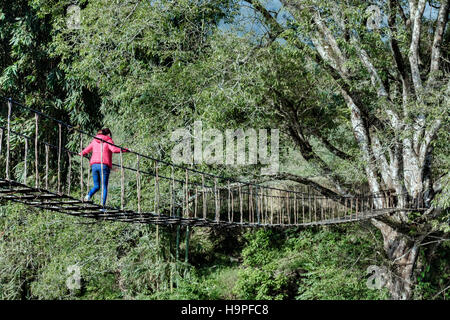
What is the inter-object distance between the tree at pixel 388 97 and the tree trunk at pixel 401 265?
13mm

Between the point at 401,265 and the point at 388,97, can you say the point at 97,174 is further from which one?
the point at 401,265

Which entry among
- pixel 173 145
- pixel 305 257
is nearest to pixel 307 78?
pixel 173 145

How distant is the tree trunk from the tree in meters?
0.01

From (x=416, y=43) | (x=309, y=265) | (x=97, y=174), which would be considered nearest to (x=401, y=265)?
(x=309, y=265)

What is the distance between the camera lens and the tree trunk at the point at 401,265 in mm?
6816

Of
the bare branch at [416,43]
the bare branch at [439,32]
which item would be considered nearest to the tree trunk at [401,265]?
the bare branch at [416,43]

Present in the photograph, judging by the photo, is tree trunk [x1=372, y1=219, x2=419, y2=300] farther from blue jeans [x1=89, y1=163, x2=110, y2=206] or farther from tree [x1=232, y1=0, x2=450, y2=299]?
blue jeans [x1=89, y1=163, x2=110, y2=206]

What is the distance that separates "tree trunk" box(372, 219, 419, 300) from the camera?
6.82 m

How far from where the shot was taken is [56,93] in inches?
332
